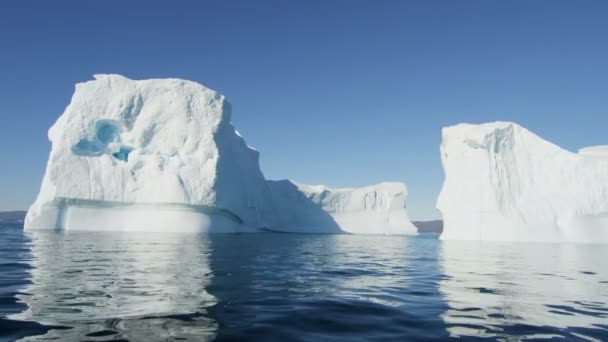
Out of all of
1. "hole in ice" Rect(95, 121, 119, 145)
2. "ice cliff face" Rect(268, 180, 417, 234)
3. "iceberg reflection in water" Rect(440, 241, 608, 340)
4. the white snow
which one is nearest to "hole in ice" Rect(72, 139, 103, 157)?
"hole in ice" Rect(95, 121, 119, 145)

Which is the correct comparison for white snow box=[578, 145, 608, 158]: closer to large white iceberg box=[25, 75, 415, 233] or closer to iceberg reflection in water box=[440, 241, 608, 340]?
iceberg reflection in water box=[440, 241, 608, 340]

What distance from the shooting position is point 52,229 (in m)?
28.5

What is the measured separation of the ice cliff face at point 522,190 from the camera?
97.7ft

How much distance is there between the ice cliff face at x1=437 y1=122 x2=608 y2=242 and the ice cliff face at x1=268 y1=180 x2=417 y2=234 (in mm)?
19764

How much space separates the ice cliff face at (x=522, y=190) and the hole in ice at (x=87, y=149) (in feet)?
95.4

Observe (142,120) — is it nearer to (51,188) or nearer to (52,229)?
(51,188)

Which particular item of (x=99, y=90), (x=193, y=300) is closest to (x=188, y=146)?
(x=99, y=90)

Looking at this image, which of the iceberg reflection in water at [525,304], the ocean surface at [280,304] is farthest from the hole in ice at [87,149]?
the iceberg reflection in water at [525,304]

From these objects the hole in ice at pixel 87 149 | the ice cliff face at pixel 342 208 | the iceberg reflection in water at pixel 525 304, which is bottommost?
the iceberg reflection in water at pixel 525 304

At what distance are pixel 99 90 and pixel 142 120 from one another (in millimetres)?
4194

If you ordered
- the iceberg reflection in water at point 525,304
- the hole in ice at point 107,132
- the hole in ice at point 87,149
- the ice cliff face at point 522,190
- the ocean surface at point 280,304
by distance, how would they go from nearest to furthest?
1. the ocean surface at point 280,304
2. the iceberg reflection in water at point 525,304
3. the hole in ice at point 87,149
4. the ice cliff face at point 522,190
5. the hole in ice at point 107,132

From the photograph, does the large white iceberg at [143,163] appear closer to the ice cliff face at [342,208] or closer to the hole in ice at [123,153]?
the hole in ice at [123,153]

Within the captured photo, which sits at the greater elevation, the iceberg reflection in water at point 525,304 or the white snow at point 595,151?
the white snow at point 595,151

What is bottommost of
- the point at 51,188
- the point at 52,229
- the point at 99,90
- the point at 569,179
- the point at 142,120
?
the point at 52,229
